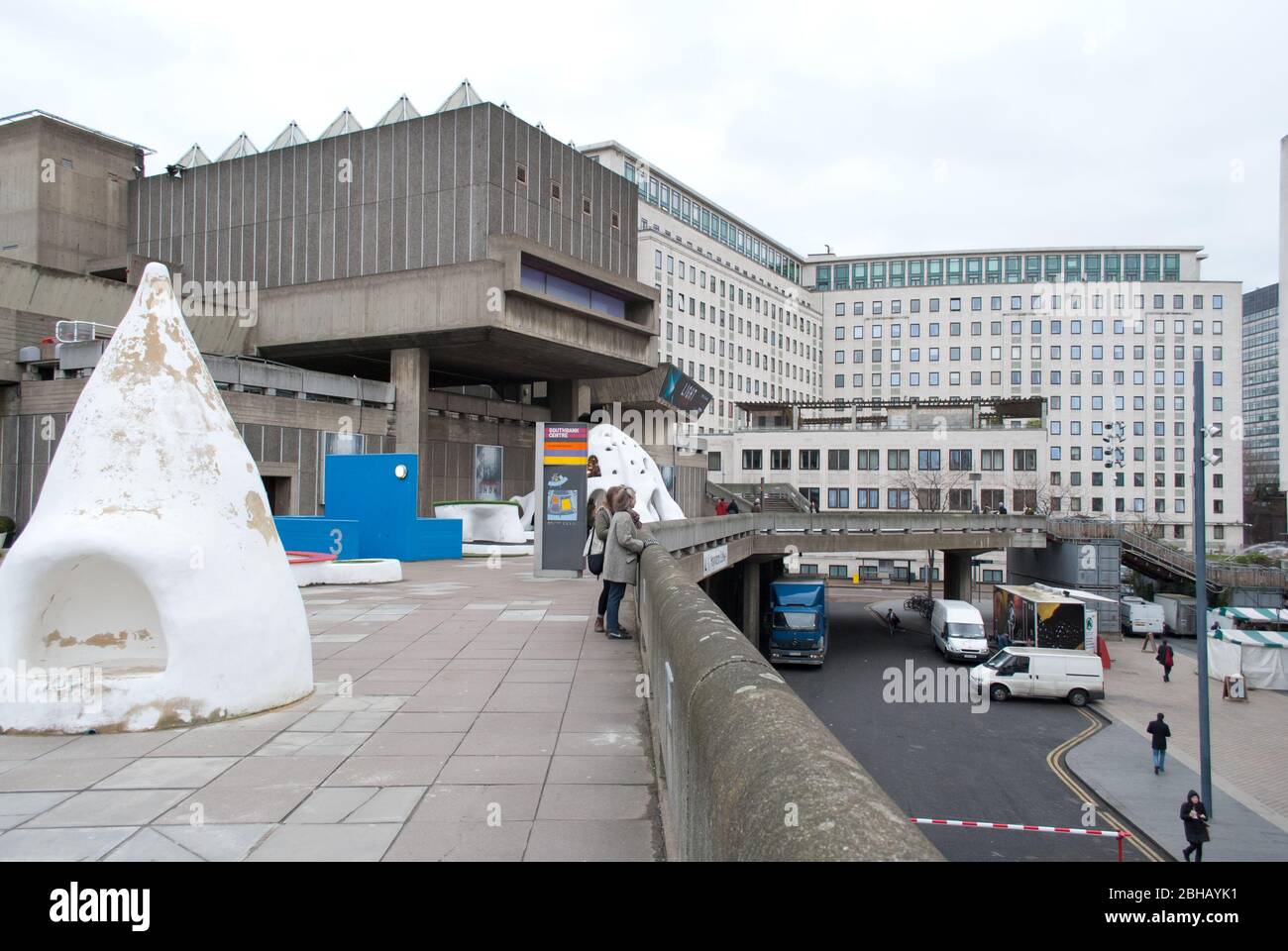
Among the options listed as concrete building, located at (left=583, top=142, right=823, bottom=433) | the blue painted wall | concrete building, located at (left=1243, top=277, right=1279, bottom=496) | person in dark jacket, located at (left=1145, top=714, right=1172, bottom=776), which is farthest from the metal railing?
concrete building, located at (left=1243, top=277, right=1279, bottom=496)

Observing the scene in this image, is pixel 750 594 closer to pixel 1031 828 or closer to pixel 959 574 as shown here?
pixel 959 574

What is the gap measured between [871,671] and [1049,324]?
7628 centimetres

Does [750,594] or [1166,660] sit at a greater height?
[750,594]

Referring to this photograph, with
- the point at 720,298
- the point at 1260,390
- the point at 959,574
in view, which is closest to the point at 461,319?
the point at 959,574

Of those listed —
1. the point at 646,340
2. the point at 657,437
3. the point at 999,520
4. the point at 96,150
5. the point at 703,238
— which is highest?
the point at 703,238

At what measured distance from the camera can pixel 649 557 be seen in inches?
379

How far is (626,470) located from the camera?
31.3 m

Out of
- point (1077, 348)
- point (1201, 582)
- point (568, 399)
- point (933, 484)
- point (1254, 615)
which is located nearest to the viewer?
point (1201, 582)

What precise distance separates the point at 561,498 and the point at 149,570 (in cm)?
1240

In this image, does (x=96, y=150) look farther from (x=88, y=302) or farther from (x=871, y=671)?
(x=871, y=671)

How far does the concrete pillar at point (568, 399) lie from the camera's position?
167 feet

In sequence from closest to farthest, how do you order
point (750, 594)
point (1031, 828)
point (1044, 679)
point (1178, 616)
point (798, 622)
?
1. point (1031, 828)
2. point (1044, 679)
3. point (798, 622)
4. point (750, 594)
5. point (1178, 616)
